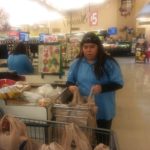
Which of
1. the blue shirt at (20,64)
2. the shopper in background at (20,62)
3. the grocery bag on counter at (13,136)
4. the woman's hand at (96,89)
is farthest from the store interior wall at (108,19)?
the grocery bag on counter at (13,136)

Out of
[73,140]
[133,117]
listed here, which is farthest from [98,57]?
[133,117]

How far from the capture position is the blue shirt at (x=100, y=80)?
276 centimetres

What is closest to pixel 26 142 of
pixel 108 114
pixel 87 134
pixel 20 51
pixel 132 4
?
pixel 87 134

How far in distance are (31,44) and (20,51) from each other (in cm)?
98

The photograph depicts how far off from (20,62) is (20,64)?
1.5 inches

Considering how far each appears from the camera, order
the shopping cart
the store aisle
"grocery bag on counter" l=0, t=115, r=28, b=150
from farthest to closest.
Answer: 1. the store aisle
2. the shopping cart
3. "grocery bag on counter" l=0, t=115, r=28, b=150

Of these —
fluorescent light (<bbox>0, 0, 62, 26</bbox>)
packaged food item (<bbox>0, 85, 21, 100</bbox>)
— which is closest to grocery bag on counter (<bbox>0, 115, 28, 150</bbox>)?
packaged food item (<bbox>0, 85, 21, 100</bbox>)

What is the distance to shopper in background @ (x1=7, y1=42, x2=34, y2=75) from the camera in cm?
491

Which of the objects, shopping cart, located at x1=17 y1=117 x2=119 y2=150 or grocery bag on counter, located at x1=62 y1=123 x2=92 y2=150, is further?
shopping cart, located at x1=17 y1=117 x2=119 y2=150

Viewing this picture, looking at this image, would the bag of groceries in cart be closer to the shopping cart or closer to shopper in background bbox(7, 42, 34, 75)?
the shopping cart

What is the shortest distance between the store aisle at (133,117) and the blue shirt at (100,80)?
51.5 inches

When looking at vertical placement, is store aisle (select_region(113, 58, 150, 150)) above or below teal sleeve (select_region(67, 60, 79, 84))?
below

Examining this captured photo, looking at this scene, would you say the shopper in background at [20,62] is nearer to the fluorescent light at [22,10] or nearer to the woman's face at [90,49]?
the fluorescent light at [22,10]

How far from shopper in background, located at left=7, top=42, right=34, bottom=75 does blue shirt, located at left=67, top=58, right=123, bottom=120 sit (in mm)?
2082
